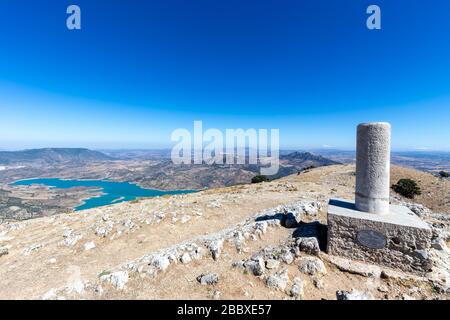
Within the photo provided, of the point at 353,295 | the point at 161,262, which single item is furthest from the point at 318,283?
the point at 161,262

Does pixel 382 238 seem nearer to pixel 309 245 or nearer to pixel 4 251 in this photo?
pixel 309 245

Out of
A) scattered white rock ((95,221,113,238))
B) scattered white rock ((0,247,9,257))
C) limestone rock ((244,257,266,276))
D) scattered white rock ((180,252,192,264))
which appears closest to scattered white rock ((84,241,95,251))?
scattered white rock ((95,221,113,238))

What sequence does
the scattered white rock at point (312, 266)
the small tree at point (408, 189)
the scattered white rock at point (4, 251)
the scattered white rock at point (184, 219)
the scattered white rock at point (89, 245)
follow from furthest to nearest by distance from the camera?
the small tree at point (408, 189) < the scattered white rock at point (184, 219) < the scattered white rock at point (4, 251) < the scattered white rock at point (89, 245) < the scattered white rock at point (312, 266)

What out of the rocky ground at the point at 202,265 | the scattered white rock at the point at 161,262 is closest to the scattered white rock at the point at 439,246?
the rocky ground at the point at 202,265

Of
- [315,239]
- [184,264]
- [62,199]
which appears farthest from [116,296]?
[62,199]

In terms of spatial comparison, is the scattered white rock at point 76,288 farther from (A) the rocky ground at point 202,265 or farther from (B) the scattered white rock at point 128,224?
(B) the scattered white rock at point 128,224
